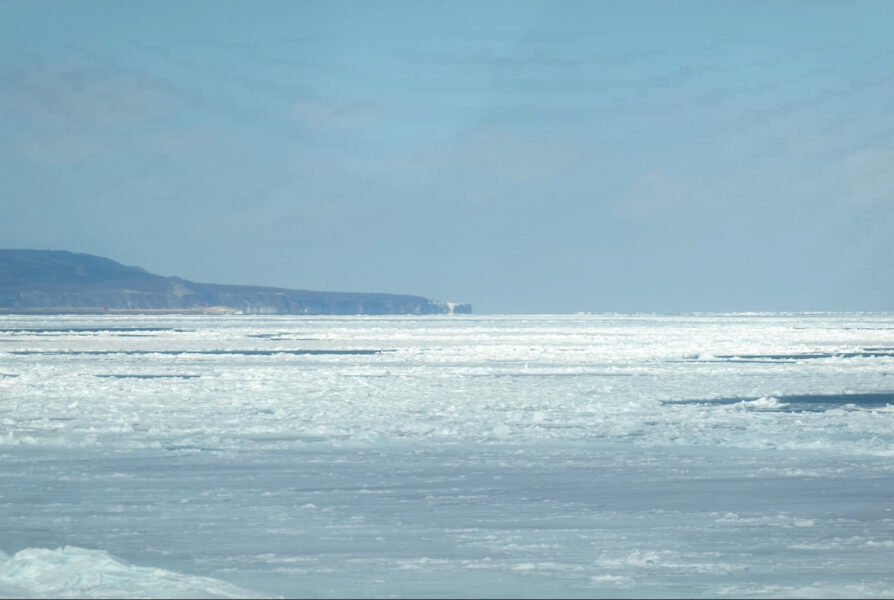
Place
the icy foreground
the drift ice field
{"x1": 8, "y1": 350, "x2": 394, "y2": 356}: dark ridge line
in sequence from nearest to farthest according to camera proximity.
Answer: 1. the icy foreground
2. the drift ice field
3. {"x1": 8, "y1": 350, "x2": 394, "y2": 356}: dark ridge line

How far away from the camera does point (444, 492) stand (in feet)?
29.3

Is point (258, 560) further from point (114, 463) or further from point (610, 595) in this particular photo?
point (114, 463)

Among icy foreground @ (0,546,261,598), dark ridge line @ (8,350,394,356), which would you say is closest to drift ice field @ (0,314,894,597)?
icy foreground @ (0,546,261,598)

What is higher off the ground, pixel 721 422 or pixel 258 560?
pixel 721 422

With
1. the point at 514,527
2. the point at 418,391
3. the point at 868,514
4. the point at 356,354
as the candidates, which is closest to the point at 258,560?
the point at 514,527

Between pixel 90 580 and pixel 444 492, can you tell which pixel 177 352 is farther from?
pixel 90 580

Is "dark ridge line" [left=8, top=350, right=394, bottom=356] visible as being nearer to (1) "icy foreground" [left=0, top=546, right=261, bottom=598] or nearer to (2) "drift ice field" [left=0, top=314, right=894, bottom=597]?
(2) "drift ice field" [left=0, top=314, right=894, bottom=597]

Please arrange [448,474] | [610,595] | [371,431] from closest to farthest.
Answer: [610,595] → [448,474] → [371,431]

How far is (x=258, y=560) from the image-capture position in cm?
659

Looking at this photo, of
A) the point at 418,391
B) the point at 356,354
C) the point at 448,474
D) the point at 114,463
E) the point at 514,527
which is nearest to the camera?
the point at 514,527

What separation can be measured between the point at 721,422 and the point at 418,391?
21.4ft

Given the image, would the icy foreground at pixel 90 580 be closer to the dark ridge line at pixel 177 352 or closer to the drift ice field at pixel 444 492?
the drift ice field at pixel 444 492

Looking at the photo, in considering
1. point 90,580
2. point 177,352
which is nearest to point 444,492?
point 90,580

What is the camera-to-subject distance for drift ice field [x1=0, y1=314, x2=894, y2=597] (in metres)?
6.20
